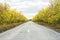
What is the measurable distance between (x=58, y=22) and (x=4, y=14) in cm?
1238

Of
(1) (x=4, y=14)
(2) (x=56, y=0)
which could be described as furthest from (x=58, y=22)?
(1) (x=4, y=14)

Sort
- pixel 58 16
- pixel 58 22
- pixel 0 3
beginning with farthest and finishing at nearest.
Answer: pixel 0 3, pixel 58 22, pixel 58 16

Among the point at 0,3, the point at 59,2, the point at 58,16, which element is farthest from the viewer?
the point at 0,3

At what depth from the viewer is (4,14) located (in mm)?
42875

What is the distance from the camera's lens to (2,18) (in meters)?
41.8

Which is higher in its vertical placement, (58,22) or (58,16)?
(58,16)

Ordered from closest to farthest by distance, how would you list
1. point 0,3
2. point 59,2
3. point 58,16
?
point 58,16 < point 59,2 < point 0,3

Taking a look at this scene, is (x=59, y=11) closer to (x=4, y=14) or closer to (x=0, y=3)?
(x=4, y=14)

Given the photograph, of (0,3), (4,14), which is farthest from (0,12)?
(0,3)

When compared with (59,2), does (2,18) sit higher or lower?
lower

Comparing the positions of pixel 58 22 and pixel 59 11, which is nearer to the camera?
pixel 59 11

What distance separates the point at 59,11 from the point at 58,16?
113 cm

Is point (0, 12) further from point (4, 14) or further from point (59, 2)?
point (59, 2)

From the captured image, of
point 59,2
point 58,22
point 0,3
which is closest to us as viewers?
point 59,2
